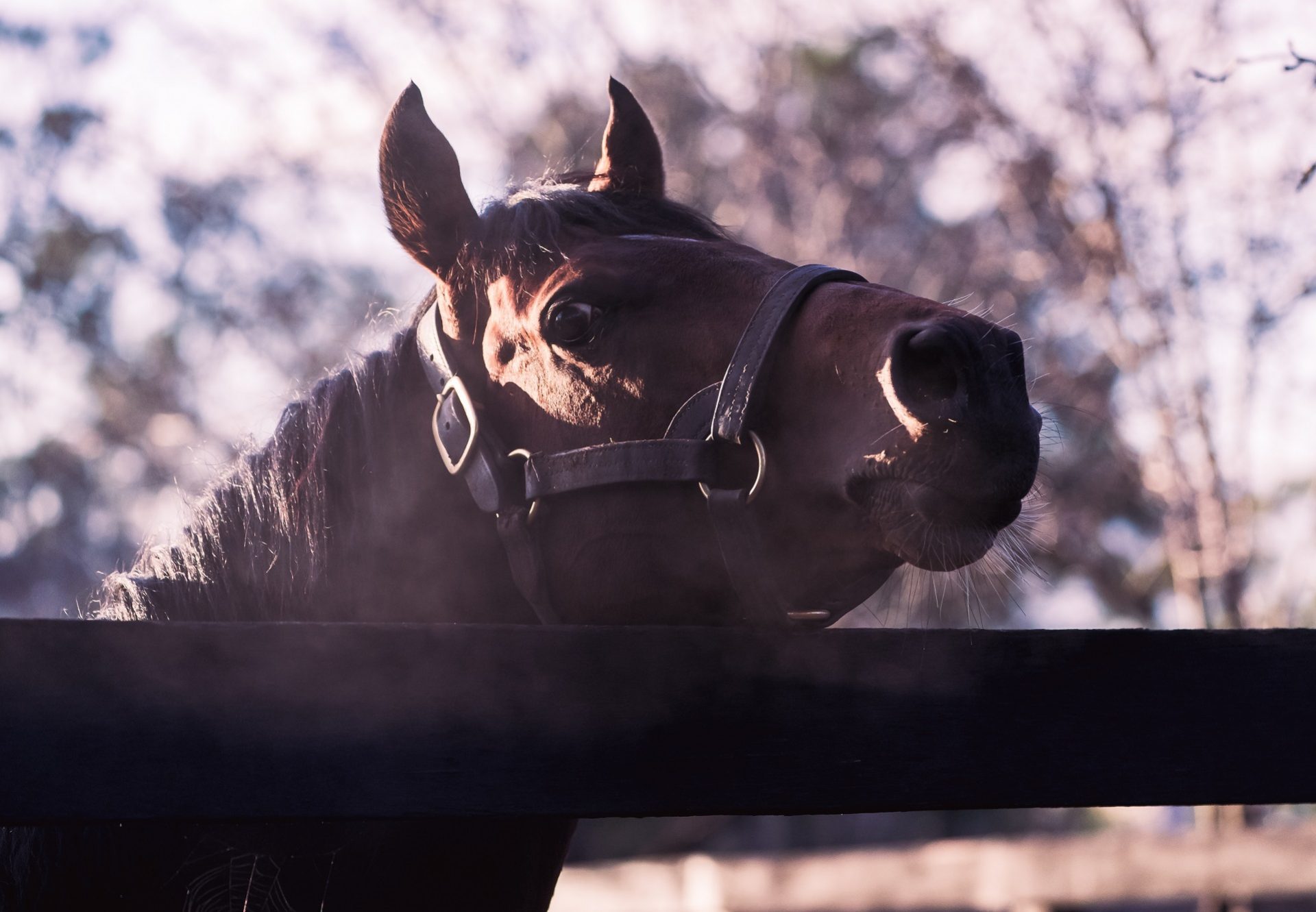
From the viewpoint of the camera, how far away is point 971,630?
155 centimetres

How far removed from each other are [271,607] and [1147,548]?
→ 47.4 feet

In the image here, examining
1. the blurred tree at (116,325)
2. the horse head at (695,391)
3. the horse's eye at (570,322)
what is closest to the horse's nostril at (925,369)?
the horse head at (695,391)

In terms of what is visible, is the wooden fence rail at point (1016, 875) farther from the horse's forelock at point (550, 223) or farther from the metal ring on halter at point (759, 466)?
the metal ring on halter at point (759, 466)

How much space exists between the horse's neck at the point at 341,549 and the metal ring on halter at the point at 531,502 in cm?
15

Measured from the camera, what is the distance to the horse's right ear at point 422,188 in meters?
2.24

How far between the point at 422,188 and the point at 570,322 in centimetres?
49

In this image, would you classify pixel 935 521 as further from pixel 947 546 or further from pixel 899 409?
pixel 899 409

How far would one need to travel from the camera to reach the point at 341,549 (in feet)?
7.00

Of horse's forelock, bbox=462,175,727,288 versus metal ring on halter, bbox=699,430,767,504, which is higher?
horse's forelock, bbox=462,175,727,288

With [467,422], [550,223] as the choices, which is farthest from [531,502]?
[550,223]

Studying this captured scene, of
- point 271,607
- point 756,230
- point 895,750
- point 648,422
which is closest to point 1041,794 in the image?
point 895,750

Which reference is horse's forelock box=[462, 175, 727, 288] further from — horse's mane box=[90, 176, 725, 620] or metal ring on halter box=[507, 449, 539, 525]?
metal ring on halter box=[507, 449, 539, 525]

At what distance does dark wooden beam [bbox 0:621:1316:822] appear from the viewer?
1282 mm

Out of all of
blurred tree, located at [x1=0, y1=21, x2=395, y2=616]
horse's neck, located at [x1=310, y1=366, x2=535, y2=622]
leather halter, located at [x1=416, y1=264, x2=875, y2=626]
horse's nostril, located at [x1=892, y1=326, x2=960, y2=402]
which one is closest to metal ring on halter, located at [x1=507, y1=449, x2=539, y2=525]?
leather halter, located at [x1=416, y1=264, x2=875, y2=626]
